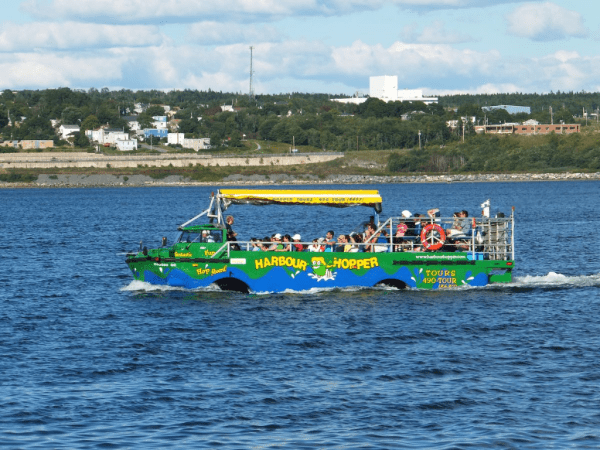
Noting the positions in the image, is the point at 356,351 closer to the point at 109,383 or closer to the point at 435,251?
the point at 109,383

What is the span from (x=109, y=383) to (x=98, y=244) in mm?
38680

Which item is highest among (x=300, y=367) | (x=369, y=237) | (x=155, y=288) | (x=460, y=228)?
(x=460, y=228)

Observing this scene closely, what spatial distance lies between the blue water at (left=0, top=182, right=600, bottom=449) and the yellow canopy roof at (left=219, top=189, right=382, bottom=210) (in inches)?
125

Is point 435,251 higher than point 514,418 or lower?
higher

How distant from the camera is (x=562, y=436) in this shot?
53.0 ft

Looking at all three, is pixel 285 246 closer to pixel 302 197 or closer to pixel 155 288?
pixel 302 197

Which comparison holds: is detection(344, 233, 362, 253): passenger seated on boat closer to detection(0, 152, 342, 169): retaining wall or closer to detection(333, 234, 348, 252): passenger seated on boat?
detection(333, 234, 348, 252): passenger seated on boat

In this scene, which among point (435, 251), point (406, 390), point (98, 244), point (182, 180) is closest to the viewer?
point (406, 390)

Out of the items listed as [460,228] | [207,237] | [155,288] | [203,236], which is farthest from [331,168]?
[207,237]

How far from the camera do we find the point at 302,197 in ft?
102

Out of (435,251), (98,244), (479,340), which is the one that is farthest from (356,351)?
(98,244)

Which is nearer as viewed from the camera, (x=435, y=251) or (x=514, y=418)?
(x=514, y=418)

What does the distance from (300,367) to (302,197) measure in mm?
10487

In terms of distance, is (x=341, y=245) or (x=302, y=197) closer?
(x=341, y=245)
